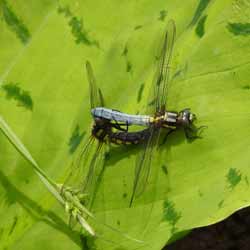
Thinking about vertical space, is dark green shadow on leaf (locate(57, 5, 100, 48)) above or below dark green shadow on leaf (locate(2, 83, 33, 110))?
above

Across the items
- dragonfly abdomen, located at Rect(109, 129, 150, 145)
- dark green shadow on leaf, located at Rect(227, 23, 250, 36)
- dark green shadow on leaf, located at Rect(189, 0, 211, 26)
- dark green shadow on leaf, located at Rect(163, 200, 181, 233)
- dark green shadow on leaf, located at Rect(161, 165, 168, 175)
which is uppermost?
dark green shadow on leaf, located at Rect(189, 0, 211, 26)

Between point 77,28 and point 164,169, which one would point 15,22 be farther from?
point 164,169

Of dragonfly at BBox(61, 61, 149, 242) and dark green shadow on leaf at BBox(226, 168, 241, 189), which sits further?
dragonfly at BBox(61, 61, 149, 242)

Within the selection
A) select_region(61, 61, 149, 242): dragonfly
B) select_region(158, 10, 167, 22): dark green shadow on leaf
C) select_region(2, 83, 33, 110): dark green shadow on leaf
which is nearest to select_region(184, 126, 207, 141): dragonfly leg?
select_region(61, 61, 149, 242): dragonfly

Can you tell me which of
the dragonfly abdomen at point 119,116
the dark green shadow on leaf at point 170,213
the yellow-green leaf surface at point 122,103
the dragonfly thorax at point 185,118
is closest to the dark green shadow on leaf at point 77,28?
the yellow-green leaf surface at point 122,103

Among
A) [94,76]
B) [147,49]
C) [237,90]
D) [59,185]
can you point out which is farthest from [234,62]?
[59,185]

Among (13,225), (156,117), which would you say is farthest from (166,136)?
(13,225)

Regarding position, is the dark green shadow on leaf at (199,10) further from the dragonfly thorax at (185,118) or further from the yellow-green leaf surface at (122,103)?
the dragonfly thorax at (185,118)

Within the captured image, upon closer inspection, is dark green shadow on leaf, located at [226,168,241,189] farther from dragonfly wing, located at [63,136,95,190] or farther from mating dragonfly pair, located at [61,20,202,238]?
dragonfly wing, located at [63,136,95,190]
